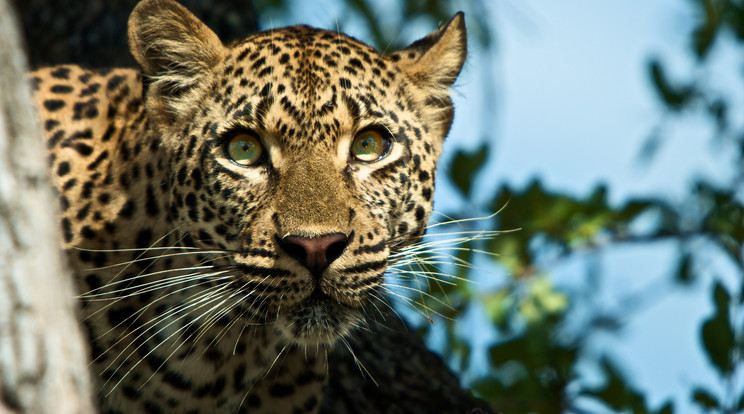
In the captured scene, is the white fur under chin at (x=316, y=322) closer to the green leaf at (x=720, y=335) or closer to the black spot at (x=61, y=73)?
the black spot at (x=61, y=73)

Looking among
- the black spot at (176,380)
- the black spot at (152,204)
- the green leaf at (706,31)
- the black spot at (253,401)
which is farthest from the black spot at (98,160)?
the green leaf at (706,31)

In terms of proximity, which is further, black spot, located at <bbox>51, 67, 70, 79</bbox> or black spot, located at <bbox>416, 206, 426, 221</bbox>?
black spot, located at <bbox>51, 67, 70, 79</bbox>

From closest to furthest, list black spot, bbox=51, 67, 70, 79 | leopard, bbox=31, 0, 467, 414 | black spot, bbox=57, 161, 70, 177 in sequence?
1. leopard, bbox=31, 0, 467, 414
2. black spot, bbox=57, 161, 70, 177
3. black spot, bbox=51, 67, 70, 79

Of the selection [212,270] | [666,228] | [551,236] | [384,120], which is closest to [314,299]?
[212,270]

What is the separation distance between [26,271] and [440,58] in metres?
3.63

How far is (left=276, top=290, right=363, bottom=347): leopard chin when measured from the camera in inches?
166

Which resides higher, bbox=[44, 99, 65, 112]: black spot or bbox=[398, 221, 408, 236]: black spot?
bbox=[44, 99, 65, 112]: black spot

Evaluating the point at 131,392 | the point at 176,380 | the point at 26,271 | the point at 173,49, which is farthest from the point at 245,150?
the point at 26,271

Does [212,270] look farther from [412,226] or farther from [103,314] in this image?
[412,226]

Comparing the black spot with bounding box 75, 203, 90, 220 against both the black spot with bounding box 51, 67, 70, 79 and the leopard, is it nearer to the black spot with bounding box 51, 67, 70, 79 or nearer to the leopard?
the leopard

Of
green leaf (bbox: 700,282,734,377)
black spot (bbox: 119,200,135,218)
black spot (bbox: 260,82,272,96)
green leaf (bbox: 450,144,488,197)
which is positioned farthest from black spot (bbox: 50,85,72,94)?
green leaf (bbox: 700,282,734,377)

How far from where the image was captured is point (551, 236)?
6.70 metres

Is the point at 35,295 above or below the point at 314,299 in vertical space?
above

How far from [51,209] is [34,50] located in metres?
5.67
